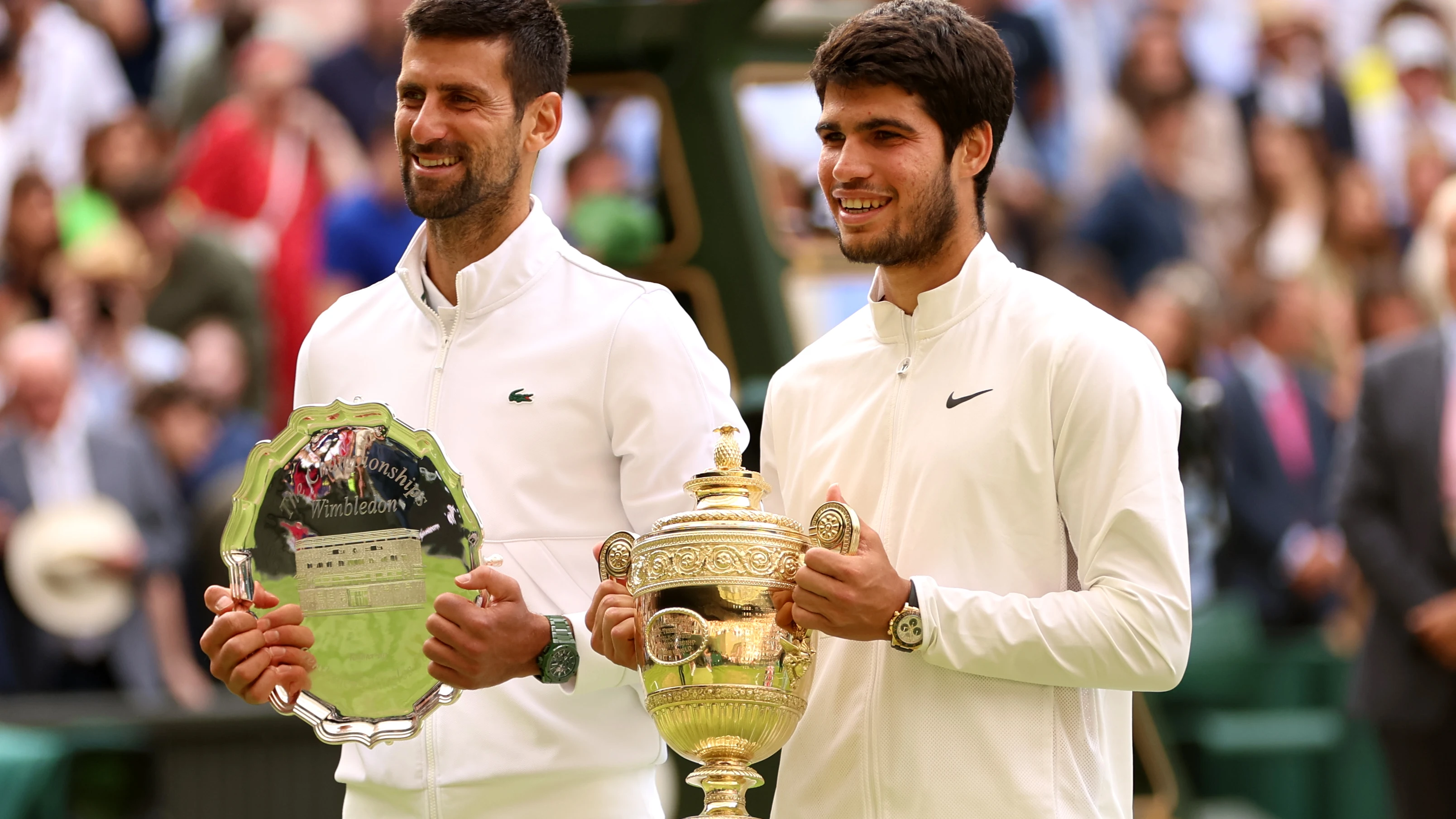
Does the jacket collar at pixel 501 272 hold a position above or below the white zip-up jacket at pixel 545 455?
above

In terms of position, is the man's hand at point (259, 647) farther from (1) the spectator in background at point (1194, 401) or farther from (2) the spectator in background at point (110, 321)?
(2) the spectator in background at point (110, 321)

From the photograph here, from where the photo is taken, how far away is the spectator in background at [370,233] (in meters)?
8.56

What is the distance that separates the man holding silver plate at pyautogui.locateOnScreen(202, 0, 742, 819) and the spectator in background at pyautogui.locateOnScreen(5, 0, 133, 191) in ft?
20.6

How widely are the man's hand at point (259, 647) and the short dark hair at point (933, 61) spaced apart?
1191mm

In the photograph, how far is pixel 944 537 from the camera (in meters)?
3.26

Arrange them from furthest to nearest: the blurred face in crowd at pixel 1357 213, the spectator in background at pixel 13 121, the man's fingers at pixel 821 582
Answer: the blurred face in crowd at pixel 1357 213 < the spectator in background at pixel 13 121 < the man's fingers at pixel 821 582

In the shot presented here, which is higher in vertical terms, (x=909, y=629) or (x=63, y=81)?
(x=63, y=81)

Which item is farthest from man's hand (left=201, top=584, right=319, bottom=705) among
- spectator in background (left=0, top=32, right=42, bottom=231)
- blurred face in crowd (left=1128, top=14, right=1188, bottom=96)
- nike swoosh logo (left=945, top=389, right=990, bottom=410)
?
blurred face in crowd (left=1128, top=14, right=1188, bottom=96)

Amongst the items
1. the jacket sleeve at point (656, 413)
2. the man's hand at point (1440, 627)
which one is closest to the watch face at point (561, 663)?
the jacket sleeve at point (656, 413)

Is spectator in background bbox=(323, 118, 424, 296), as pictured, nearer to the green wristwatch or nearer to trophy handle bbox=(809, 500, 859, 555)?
the green wristwatch

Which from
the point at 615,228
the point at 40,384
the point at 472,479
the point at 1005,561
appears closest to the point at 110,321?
the point at 40,384

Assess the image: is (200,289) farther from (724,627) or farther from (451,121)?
(724,627)

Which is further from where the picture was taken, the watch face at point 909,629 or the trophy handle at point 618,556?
the trophy handle at point 618,556

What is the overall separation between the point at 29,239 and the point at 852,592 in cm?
685
